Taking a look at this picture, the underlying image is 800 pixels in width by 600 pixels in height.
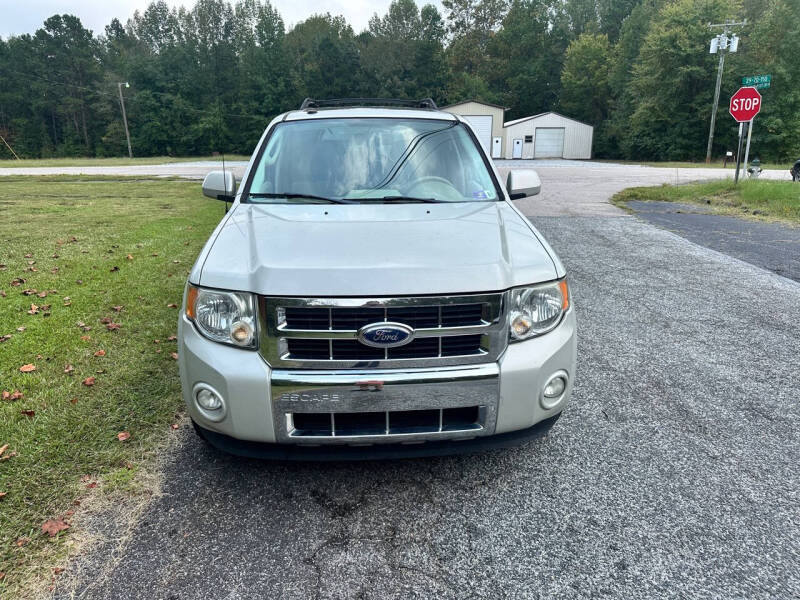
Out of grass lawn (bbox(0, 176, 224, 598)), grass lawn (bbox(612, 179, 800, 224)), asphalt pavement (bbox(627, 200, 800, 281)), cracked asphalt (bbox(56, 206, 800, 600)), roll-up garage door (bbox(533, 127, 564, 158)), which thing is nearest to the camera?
cracked asphalt (bbox(56, 206, 800, 600))

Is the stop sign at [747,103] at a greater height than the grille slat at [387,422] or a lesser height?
greater

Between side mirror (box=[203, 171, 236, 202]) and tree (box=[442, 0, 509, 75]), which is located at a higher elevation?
tree (box=[442, 0, 509, 75])

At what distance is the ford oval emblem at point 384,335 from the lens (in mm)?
2289

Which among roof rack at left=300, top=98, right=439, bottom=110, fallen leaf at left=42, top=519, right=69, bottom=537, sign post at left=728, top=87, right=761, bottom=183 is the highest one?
sign post at left=728, top=87, right=761, bottom=183

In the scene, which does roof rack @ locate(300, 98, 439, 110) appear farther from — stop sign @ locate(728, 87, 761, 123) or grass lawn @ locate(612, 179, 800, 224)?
stop sign @ locate(728, 87, 761, 123)

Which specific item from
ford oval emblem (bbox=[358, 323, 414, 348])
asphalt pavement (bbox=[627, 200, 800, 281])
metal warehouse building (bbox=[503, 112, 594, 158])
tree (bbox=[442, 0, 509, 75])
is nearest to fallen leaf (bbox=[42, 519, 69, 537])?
ford oval emblem (bbox=[358, 323, 414, 348])

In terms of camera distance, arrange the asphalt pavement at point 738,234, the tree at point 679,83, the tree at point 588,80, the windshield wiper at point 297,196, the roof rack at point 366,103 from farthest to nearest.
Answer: the tree at point 588,80 → the tree at point 679,83 → the asphalt pavement at point 738,234 → the roof rack at point 366,103 → the windshield wiper at point 297,196

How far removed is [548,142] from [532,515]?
5552 cm

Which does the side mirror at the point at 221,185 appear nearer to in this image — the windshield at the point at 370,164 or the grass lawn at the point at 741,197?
the windshield at the point at 370,164

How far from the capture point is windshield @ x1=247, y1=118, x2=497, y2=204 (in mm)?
3420

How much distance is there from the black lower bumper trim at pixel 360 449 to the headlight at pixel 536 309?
0.46 meters

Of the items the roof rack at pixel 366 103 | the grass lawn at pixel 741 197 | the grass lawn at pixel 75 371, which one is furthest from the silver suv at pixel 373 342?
the grass lawn at pixel 741 197

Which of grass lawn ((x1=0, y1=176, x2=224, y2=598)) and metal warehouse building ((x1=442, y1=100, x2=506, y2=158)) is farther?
metal warehouse building ((x1=442, y1=100, x2=506, y2=158))

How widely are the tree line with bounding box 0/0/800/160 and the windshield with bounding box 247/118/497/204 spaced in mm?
53449
